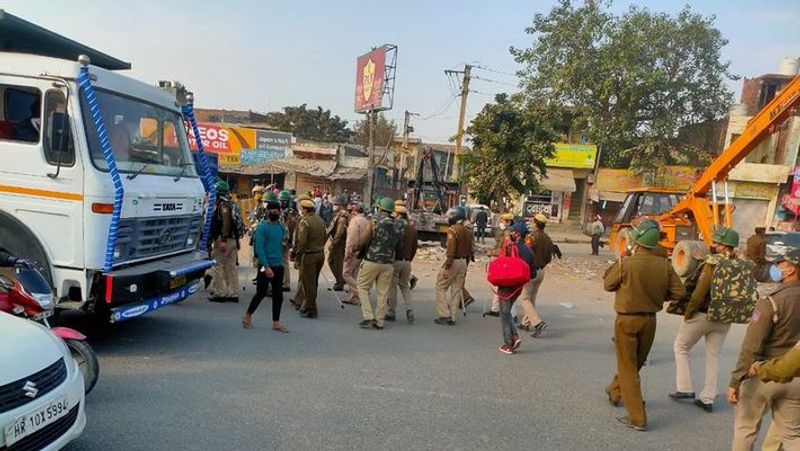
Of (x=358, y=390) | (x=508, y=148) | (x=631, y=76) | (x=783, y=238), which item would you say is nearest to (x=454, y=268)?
(x=358, y=390)

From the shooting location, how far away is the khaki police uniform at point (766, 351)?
3358 millimetres

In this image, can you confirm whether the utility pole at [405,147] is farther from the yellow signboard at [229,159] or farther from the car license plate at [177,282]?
the car license plate at [177,282]

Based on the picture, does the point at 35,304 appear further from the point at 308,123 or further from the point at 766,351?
the point at 308,123

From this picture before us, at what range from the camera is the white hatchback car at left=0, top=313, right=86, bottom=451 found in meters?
2.66

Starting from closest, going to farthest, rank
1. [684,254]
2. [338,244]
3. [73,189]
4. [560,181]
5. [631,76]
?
[73,189] < [338,244] < [684,254] < [631,76] < [560,181]

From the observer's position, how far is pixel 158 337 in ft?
20.1

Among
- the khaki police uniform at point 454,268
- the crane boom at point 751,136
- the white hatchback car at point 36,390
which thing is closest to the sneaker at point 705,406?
the khaki police uniform at point 454,268

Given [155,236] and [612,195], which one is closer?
[155,236]

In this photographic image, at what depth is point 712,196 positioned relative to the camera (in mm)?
13484

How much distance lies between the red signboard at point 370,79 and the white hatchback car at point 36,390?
76.1 ft

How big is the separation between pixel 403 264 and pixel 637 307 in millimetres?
3979

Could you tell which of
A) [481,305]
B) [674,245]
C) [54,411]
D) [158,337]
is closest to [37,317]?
[54,411]

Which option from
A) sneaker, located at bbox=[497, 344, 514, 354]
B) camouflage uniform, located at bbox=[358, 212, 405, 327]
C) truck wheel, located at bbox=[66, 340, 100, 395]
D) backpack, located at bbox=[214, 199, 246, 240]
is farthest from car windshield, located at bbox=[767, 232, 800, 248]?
truck wheel, located at bbox=[66, 340, 100, 395]

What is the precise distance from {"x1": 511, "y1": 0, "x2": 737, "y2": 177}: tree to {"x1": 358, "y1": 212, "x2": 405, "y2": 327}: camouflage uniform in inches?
734
